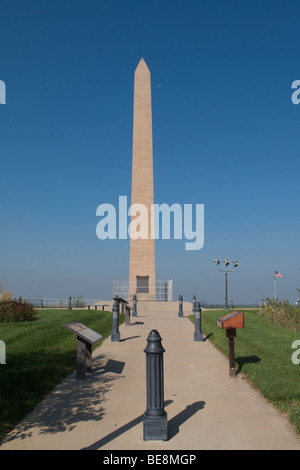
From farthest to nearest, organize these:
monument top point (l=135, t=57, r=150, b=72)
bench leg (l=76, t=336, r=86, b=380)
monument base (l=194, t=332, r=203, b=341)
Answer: monument top point (l=135, t=57, r=150, b=72)
monument base (l=194, t=332, r=203, b=341)
bench leg (l=76, t=336, r=86, b=380)

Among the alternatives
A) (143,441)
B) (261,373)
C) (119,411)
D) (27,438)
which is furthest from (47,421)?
(261,373)

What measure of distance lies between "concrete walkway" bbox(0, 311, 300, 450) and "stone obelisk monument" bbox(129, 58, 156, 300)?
25.7 metres

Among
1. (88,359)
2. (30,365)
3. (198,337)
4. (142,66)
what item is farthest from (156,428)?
(142,66)

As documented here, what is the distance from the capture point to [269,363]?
30.9 ft

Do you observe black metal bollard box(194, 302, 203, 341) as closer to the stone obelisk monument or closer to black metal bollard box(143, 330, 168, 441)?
black metal bollard box(143, 330, 168, 441)

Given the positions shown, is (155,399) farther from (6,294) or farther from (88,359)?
(6,294)

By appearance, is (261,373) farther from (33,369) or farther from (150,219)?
(150,219)

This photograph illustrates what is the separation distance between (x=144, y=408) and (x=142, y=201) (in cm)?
2939

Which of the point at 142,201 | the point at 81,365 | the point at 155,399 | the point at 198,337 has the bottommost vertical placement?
the point at 198,337

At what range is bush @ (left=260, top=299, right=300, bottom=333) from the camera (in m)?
17.4

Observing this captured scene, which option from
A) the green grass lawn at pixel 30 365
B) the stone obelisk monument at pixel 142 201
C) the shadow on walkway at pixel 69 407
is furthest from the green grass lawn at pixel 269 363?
the stone obelisk monument at pixel 142 201

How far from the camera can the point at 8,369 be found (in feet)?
28.5

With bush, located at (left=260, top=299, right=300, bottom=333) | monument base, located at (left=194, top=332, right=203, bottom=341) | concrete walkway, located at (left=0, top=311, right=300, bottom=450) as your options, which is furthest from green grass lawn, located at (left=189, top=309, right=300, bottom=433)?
bush, located at (left=260, top=299, right=300, bottom=333)

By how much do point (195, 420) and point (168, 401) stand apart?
1101 mm
